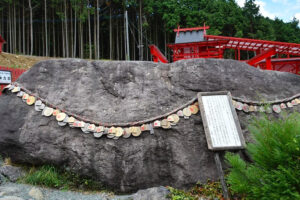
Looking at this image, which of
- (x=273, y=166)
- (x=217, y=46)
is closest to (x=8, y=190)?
(x=273, y=166)

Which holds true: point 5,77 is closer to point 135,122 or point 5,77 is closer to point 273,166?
point 135,122

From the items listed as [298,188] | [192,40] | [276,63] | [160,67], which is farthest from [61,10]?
[298,188]

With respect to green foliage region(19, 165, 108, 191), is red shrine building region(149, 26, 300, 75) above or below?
above

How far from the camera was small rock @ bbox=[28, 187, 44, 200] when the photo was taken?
276cm

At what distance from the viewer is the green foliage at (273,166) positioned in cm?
189

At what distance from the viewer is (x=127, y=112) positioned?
3260 millimetres

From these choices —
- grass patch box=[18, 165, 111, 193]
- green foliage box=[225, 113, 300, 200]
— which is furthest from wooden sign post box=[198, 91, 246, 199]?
grass patch box=[18, 165, 111, 193]

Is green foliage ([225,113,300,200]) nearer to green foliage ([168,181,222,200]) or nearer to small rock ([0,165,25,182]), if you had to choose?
green foliage ([168,181,222,200])

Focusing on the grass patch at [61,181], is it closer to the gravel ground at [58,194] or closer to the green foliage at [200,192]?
the gravel ground at [58,194]

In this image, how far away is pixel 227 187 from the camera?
109 inches

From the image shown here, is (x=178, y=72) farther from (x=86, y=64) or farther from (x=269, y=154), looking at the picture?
(x=269, y=154)

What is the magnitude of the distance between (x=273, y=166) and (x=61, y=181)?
8.62ft

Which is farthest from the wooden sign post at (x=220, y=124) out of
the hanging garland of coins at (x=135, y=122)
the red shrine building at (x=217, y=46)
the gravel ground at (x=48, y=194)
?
the red shrine building at (x=217, y=46)

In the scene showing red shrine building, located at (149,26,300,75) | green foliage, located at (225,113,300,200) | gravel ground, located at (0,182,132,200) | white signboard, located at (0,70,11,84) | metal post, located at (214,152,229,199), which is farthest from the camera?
red shrine building, located at (149,26,300,75)
